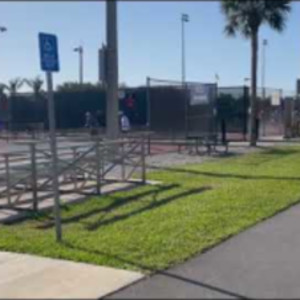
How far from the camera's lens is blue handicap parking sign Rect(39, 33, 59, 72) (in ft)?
26.9

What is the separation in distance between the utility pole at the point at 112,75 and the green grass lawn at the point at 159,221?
2.69 m

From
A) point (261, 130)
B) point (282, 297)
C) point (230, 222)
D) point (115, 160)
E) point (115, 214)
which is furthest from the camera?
point (261, 130)

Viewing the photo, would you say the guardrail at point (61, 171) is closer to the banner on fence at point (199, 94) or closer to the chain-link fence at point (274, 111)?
the banner on fence at point (199, 94)

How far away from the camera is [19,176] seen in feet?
37.6

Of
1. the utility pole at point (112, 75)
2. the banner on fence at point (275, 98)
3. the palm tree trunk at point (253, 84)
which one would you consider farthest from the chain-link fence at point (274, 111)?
the utility pole at point (112, 75)

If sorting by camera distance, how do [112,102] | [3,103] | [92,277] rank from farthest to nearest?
1. [3,103]
2. [112,102]
3. [92,277]

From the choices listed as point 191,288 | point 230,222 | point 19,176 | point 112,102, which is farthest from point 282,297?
point 112,102

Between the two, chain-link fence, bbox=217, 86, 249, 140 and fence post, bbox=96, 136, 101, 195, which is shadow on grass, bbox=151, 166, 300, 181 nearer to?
fence post, bbox=96, 136, 101, 195

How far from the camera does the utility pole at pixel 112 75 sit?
678 inches

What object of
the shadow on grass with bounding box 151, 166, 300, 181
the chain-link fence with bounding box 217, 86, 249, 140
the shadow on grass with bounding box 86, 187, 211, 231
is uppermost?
the chain-link fence with bounding box 217, 86, 249, 140

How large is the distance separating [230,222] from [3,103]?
33953 millimetres

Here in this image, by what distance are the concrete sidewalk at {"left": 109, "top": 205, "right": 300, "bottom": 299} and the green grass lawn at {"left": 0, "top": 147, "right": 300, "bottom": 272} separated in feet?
0.99

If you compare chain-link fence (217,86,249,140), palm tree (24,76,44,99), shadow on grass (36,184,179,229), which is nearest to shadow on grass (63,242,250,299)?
shadow on grass (36,184,179,229)

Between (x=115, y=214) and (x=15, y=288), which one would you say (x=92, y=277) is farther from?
(x=115, y=214)
